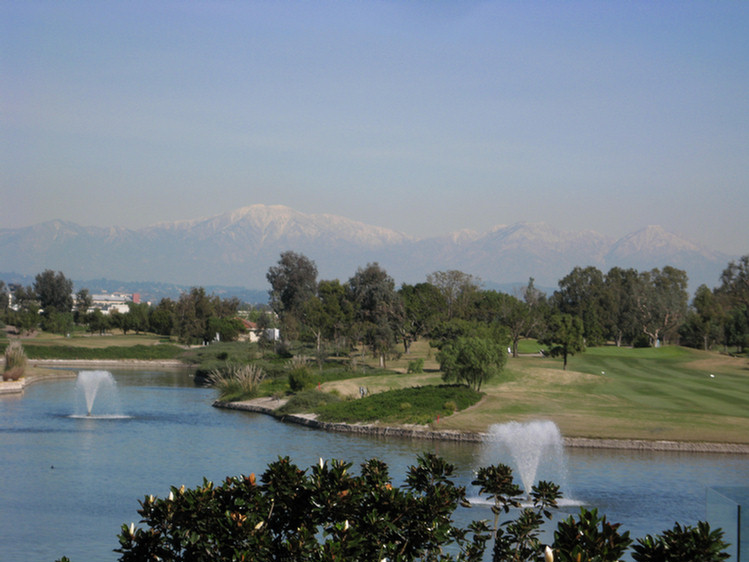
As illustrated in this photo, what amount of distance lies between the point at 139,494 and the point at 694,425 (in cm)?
2787

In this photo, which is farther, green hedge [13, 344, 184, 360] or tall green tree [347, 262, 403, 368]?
green hedge [13, 344, 184, 360]

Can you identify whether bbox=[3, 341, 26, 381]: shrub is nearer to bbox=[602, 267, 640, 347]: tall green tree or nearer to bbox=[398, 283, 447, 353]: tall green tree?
bbox=[398, 283, 447, 353]: tall green tree

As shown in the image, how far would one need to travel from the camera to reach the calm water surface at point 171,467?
25.1 m

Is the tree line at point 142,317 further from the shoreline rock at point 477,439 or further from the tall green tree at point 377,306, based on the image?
the shoreline rock at point 477,439

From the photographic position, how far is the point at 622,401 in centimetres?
4953

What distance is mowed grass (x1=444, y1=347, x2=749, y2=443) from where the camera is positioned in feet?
135

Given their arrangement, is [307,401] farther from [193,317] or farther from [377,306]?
[193,317]

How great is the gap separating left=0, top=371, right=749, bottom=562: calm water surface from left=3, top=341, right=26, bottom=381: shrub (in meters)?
10.5

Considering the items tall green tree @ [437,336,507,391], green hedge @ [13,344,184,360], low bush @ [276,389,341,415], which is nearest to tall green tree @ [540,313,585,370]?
tall green tree @ [437,336,507,391]

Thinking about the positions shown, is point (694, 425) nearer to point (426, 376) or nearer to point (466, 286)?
point (426, 376)

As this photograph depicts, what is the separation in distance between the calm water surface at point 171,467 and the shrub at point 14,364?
10462mm

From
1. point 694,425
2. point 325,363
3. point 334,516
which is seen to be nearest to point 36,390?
point 325,363

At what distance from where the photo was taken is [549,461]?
34.6m

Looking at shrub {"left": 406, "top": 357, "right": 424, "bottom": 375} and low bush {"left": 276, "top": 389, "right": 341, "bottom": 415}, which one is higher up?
shrub {"left": 406, "top": 357, "right": 424, "bottom": 375}
